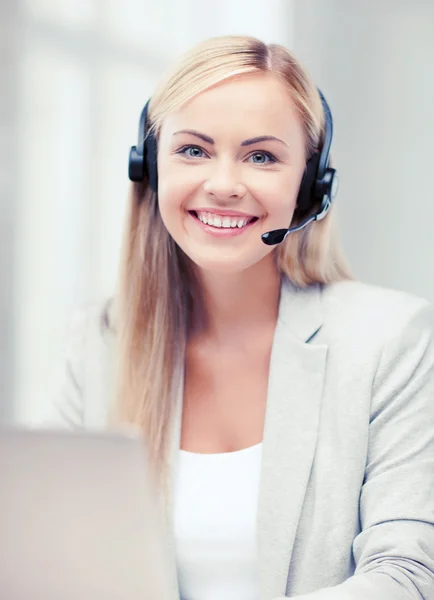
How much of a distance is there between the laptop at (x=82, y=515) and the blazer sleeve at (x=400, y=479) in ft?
1.53

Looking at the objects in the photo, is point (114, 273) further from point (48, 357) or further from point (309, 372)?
point (309, 372)

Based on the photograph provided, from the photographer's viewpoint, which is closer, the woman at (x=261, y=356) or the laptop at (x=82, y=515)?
the laptop at (x=82, y=515)

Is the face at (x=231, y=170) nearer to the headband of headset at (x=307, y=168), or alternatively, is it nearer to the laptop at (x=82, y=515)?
the headband of headset at (x=307, y=168)

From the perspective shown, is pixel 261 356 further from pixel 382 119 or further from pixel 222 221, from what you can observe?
pixel 382 119

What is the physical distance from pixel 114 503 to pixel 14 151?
5.70 ft

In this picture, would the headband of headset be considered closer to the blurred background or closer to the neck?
the neck

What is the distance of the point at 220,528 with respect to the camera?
129 centimetres

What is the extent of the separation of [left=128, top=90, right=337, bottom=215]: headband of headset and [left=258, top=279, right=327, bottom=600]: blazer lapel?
20cm

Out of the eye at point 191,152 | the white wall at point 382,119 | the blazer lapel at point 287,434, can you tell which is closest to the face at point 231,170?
the eye at point 191,152

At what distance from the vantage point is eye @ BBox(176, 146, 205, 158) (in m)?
1.36

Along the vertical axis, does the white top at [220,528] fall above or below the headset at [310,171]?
below

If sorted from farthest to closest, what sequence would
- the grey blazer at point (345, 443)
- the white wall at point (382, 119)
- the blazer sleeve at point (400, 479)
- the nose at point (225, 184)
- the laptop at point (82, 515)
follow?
the white wall at point (382, 119) < the nose at point (225, 184) < the grey blazer at point (345, 443) < the blazer sleeve at point (400, 479) < the laptop at point (82, 515)

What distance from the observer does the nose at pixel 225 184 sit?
132 cm

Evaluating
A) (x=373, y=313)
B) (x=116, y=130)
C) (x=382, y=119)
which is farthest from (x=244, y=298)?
(x=116, y=130)
